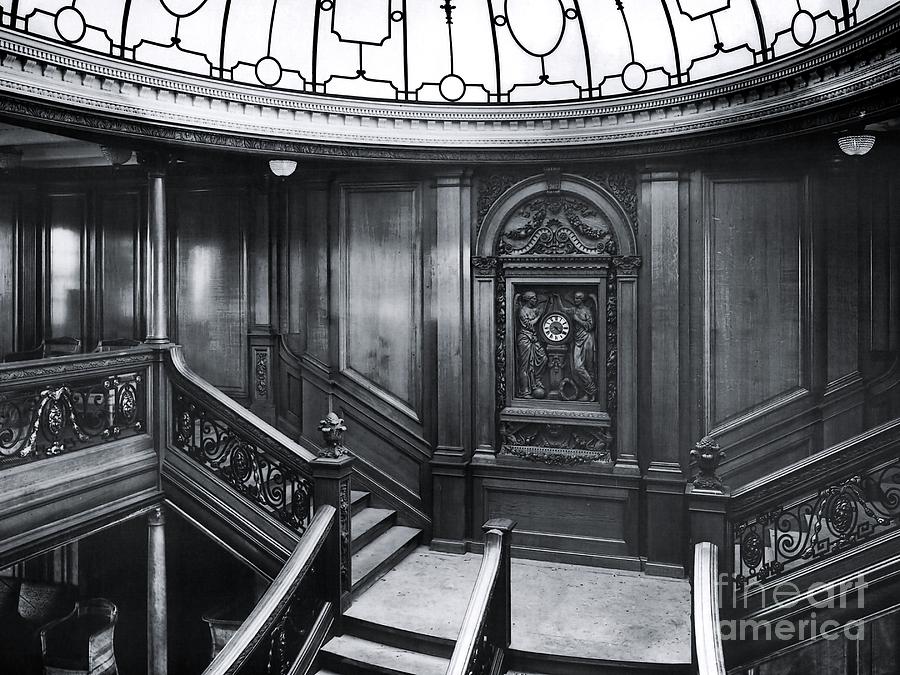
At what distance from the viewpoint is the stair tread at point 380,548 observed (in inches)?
279

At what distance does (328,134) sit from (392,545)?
4.10 meters

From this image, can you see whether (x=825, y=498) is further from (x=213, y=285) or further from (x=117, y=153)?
(x=213, y=285)

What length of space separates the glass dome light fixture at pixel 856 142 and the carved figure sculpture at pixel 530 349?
317 cm

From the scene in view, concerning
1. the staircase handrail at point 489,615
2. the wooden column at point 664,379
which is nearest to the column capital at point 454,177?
the wooden column at point 664,379

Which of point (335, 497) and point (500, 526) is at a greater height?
point (335, 497)

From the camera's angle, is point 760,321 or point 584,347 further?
point 584,347

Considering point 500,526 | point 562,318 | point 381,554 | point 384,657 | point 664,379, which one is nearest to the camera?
point 500,526

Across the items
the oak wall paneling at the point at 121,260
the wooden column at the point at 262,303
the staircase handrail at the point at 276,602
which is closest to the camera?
the staircase handrail at the point at 276,602

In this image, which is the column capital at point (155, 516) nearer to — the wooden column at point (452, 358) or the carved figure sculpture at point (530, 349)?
the wooden column at point (452, 358)

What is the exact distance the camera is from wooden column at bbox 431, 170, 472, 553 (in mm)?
8086

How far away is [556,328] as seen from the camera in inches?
316

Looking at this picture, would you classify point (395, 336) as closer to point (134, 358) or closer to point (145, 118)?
point (134, 358)

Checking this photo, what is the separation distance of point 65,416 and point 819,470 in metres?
5.45

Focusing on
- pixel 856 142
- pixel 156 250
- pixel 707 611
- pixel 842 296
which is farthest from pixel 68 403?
pixel 842 296
